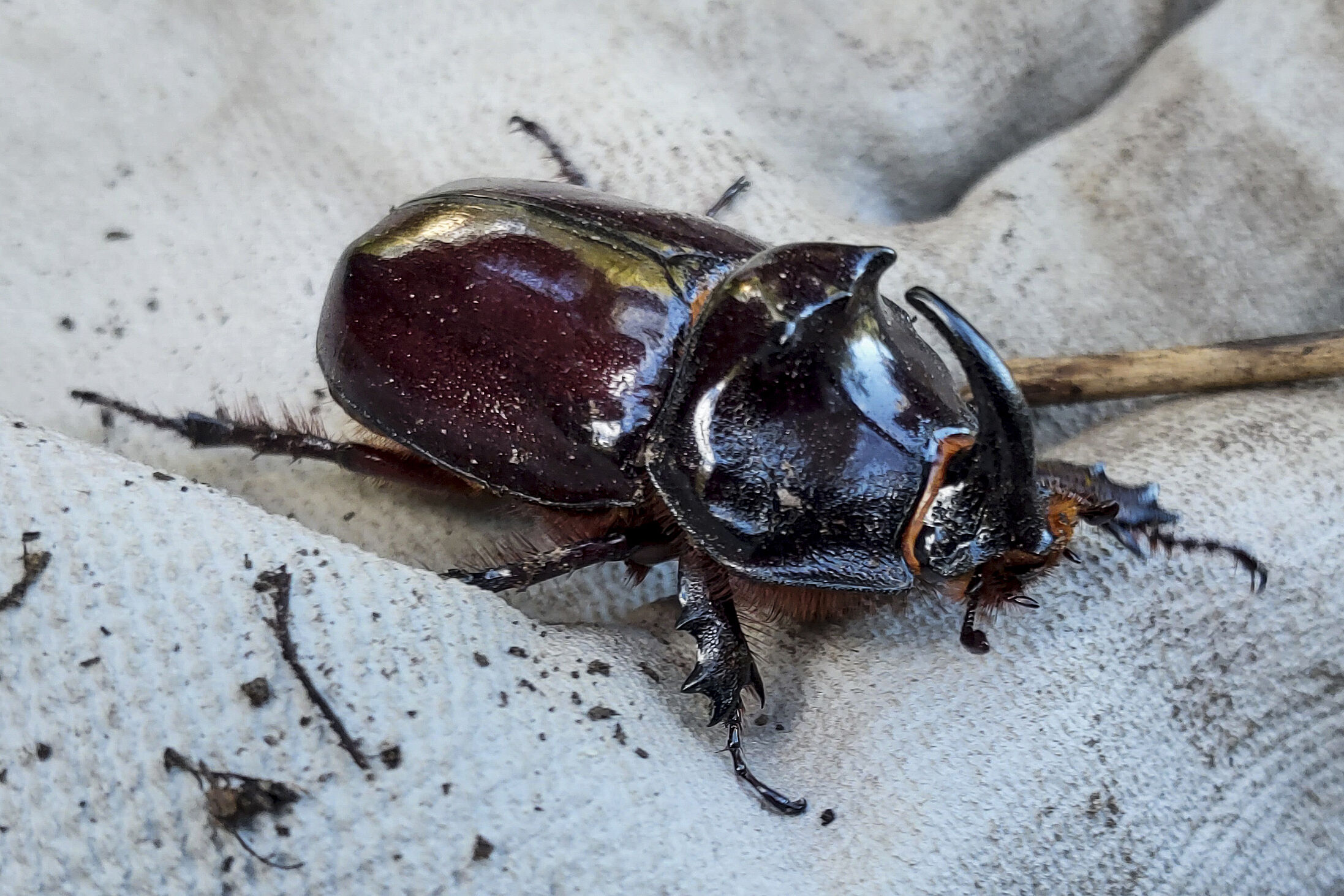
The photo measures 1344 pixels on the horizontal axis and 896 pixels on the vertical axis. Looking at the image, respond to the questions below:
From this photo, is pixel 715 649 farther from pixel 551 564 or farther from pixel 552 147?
pixel 552 147

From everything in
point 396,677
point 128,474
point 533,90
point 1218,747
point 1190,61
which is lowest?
point 1218,747

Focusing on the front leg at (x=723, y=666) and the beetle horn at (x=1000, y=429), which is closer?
the beetle horn at (x=1000, y=429)

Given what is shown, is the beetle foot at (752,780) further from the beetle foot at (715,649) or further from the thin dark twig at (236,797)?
the thin dark twig at (236,797)

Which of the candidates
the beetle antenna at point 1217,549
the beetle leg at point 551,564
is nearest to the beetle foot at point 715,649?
the beetle leg at point 551,564

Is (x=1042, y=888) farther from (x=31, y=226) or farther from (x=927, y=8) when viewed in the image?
(x=31, y=226)

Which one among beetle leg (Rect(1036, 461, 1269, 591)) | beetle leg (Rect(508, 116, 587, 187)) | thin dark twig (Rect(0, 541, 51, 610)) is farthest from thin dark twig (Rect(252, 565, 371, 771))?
beetle leg (Rect(508, 116, 587, 187))

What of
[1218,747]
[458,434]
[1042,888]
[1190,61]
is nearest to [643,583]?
[458,434]

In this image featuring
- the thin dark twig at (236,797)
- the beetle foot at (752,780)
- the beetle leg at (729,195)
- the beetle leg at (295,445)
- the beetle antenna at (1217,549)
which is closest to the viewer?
the thin dark twig at (236,797)

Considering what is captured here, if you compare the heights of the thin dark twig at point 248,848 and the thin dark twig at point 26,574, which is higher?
the thin dark twig at point 26,574
